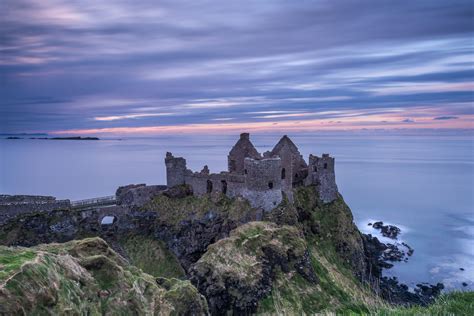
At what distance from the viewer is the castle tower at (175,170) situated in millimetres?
42969

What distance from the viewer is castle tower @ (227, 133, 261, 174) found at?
41781 mm

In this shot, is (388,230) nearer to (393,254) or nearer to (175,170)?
(393,254)

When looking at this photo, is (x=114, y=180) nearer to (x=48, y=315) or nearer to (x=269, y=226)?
(x=269, y=226)

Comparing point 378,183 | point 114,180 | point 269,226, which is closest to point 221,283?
point 269,226

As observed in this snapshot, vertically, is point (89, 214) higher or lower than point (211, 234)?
higher

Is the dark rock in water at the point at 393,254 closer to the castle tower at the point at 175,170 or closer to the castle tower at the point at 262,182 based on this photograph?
the castle tower at the point at 262,182

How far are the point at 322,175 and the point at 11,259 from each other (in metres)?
35.9

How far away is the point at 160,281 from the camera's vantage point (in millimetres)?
17594

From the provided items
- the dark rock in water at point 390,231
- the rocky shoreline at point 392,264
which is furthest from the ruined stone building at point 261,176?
the dark rock in water at point 390,231

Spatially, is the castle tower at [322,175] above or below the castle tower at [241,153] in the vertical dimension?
below

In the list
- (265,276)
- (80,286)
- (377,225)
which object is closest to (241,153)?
(265,276)

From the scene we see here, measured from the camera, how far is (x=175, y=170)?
43.1m

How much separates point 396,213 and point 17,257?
94.9 metres

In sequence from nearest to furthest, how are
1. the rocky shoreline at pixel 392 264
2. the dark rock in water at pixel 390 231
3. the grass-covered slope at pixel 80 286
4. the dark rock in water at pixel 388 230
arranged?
the grass-covered slope at pixel 80 286, the rocky shoreline at pixel 392 264, the dark rock in water at pixel 390 231, the dark rock in water at pixel 388 230
